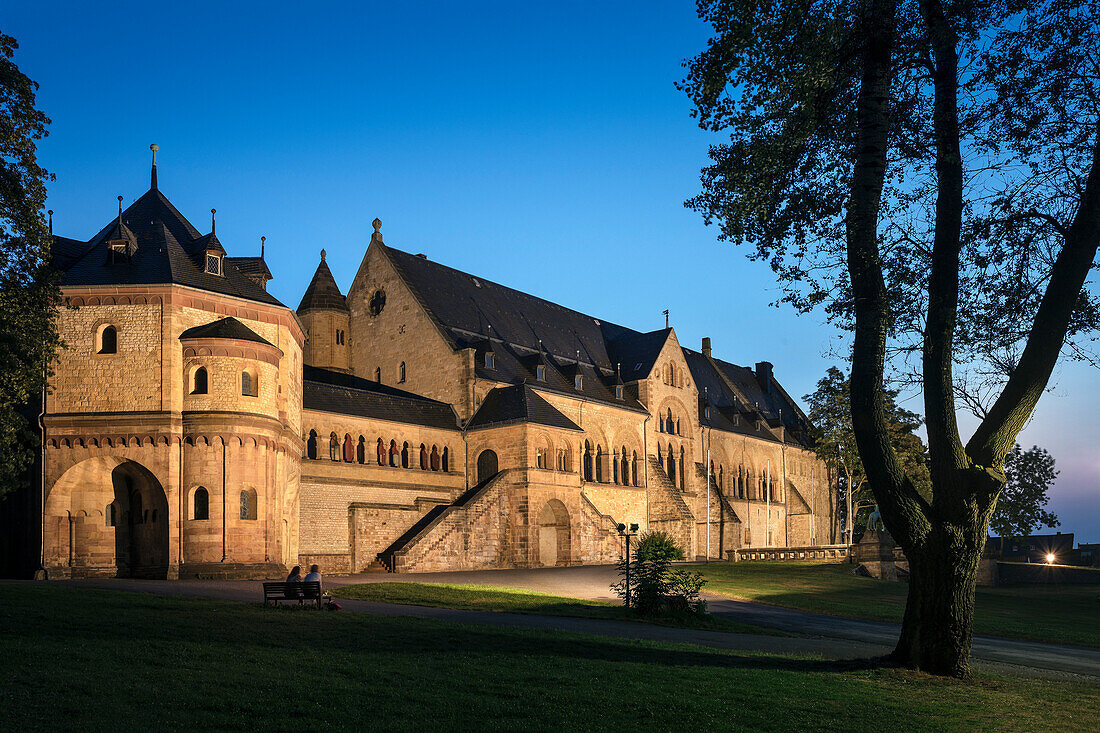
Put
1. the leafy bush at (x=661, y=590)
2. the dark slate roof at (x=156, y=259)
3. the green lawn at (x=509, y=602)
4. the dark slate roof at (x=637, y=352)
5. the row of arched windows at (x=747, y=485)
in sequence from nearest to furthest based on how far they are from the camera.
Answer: the green lawn at (x=509, y=602) → the leafy bush at (x=661, y=590) → the dark slate roof at (x=156, y=259) → the dark slate roof at (x=637, y=352) → the row of arched windows at (x=747, y=485)

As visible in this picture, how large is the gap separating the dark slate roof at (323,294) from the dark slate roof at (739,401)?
27148 mm

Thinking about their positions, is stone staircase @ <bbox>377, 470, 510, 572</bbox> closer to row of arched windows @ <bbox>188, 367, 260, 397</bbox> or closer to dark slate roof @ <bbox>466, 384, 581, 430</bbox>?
dark slate roof @ <bbox>466, 384, 581, 430</bbox>

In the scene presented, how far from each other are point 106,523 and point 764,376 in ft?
220

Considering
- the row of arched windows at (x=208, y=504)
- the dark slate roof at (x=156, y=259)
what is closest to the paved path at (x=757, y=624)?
the row of arched windows at (x=208, y=504)

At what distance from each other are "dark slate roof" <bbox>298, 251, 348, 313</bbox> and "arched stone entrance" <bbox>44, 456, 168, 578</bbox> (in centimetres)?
2500

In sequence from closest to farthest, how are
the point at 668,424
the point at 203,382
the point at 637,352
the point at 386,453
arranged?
the point at 203,382 → the point at 386,453 → the point at 668,424 → the point at 637,352

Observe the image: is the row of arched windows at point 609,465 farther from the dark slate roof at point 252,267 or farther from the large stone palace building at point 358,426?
the dark slate roof at point 252,267

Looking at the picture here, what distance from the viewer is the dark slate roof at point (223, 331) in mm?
36844

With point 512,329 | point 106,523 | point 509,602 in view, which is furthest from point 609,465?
point 509,602

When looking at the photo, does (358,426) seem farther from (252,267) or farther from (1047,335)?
(1047,335)

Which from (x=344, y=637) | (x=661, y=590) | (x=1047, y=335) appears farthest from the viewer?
(x=661, y=590)

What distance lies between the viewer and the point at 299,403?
4369 centimetres

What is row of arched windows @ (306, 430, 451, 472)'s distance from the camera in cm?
4522

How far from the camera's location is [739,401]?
3228 inches
